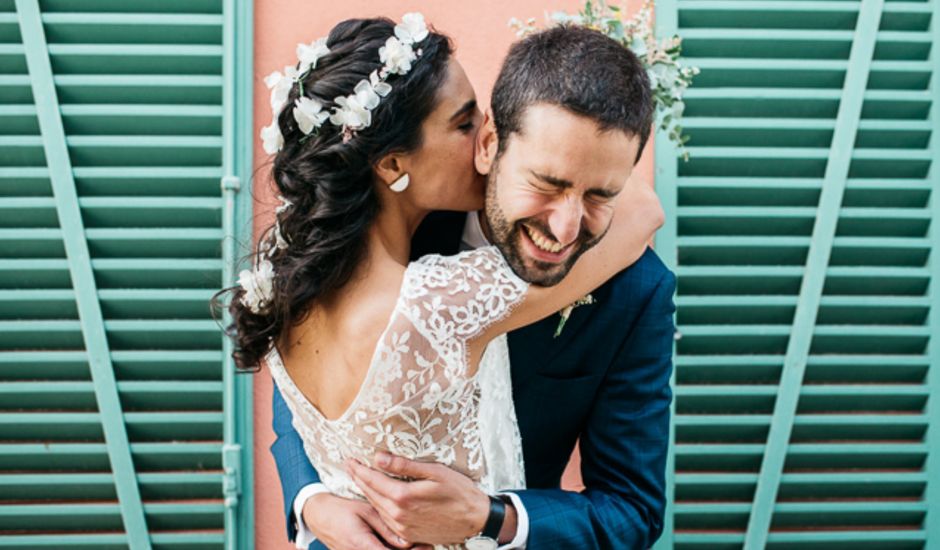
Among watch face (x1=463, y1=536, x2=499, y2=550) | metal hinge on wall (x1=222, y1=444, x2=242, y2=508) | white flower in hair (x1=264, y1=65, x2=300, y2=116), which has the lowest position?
metal hinge on wall (x1=222, y1=444, x2=242, y2=508)

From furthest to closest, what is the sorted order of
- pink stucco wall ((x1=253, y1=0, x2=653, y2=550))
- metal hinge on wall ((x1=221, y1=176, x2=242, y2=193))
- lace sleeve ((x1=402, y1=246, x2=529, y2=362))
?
1. pink stucco wall ((x1=253, y1=0, x2=653, y2=550))
2. metal hinge on wall ((x1=221, y1=176, x2=242, y2=193))
3. lace sleeve ((x1=402, y1=246, x2=529, y2=362))

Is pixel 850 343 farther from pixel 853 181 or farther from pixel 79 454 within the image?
pixel 79 454

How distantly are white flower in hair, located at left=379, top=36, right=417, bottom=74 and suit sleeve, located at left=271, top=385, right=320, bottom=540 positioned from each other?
0.87m

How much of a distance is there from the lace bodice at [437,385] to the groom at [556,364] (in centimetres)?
4

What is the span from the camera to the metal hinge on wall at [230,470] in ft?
7.23

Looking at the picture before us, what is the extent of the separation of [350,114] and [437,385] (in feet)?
1.62

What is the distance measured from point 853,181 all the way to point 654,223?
900mm

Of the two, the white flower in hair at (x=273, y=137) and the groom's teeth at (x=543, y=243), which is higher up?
the white flower in hair at (x=273, y=137)

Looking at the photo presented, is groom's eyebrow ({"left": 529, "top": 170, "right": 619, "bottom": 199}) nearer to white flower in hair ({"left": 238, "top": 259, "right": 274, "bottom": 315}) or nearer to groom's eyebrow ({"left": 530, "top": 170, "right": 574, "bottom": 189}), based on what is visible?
groom's eyebrow ({"left": 530, "top": 170, "right": 574, "bottom": 189})

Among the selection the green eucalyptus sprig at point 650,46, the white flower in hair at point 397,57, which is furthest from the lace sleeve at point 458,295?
the green eucalyptus sprig at point 650,46

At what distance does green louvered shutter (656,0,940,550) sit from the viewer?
2.25m

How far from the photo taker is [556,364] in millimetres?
1667

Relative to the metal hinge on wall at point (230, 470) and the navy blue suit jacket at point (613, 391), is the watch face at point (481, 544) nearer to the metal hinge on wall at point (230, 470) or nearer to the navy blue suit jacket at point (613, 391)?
the navy blue suit jacket at point (613, 391)

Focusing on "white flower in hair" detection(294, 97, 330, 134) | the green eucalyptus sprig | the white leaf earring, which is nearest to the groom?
the white leaf earring
